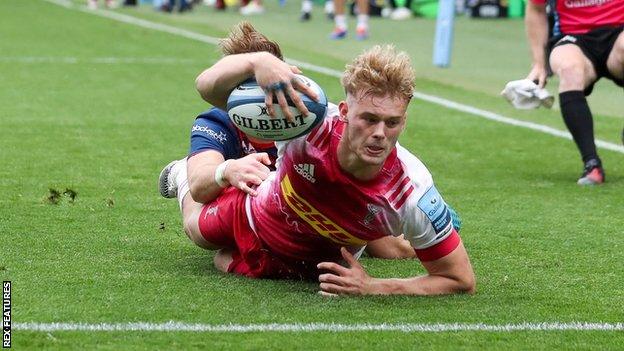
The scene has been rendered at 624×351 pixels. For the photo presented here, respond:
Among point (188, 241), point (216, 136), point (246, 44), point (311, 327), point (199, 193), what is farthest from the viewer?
point (188, 241)

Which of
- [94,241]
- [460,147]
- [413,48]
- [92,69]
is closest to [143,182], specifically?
[94,241]

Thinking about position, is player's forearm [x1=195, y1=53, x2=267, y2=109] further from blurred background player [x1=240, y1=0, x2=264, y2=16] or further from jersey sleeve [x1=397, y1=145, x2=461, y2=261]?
blurred background player [x1=240, y1=0, x2=264, y2=16]

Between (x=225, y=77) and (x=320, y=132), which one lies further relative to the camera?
(x=225, y=77)

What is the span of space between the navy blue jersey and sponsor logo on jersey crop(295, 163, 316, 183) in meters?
1.00

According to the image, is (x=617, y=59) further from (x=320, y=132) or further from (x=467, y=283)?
(x=320, y=132)

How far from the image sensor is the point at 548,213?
26.9 ft

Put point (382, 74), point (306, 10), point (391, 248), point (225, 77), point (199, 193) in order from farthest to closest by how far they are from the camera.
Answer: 1. point (306, 10)
2. point (391, 248)
3. point (199, 193)
4. point (225, 77)
5. point (382, 74)

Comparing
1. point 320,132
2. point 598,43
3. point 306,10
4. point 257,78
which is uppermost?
point 257,78

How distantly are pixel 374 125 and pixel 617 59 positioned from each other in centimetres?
470

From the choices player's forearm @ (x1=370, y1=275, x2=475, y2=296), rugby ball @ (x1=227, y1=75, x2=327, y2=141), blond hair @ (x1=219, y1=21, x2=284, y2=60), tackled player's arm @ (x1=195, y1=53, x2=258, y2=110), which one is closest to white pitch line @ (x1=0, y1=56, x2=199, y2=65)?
blond hair @ (x1=219, y1=21, x2=284, y2=60)

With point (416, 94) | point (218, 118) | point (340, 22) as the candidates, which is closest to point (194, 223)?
point (218, 118)

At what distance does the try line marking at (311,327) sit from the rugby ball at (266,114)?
77 cm

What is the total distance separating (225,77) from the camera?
18.6ft

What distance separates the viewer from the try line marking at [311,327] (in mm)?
5012
